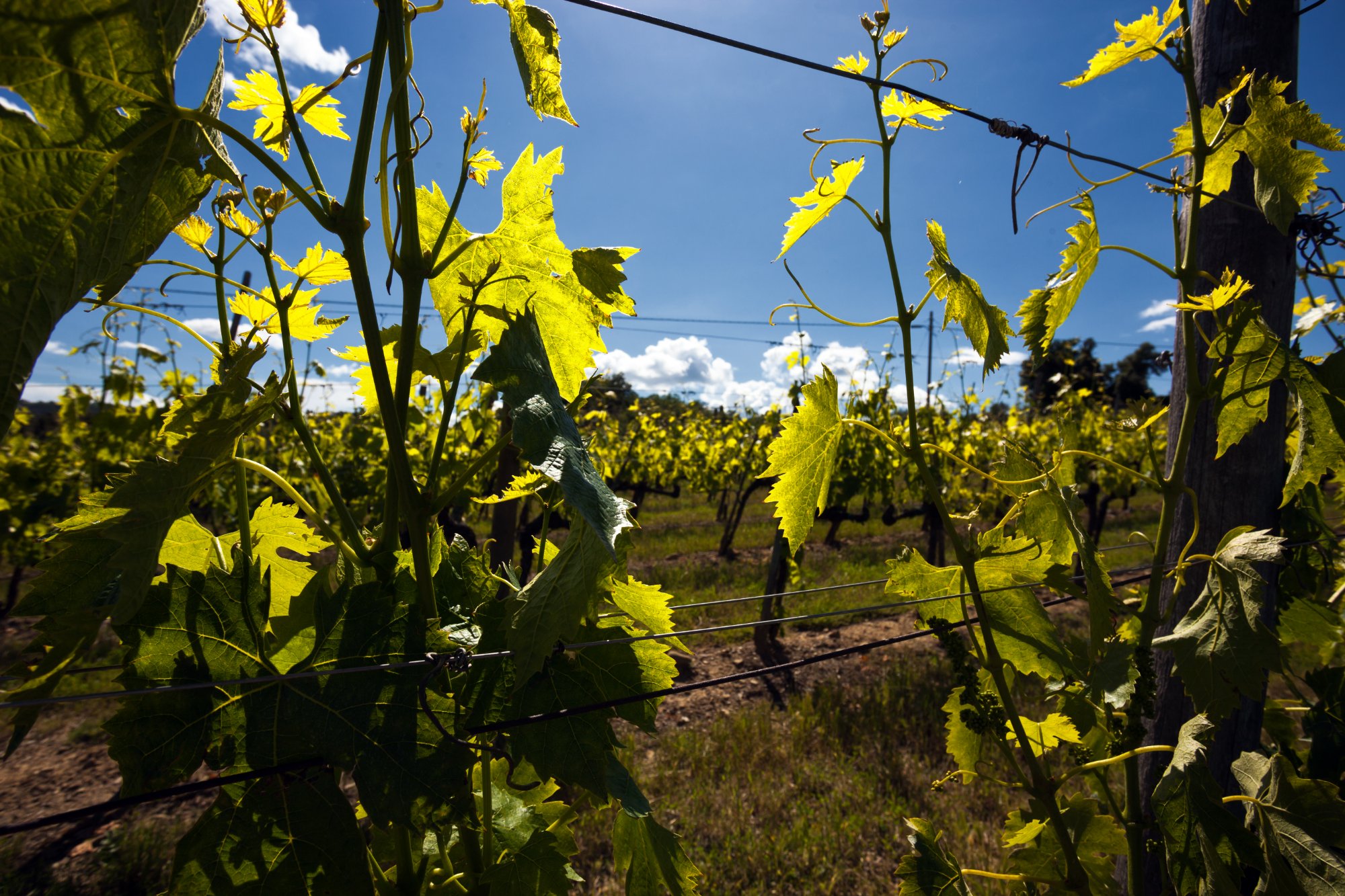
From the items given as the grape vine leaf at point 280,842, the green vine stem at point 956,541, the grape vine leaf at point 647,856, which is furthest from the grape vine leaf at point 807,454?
the grape vine leaf at point 280,842

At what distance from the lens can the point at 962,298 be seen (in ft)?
3.87

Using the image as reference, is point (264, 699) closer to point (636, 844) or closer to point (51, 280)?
point (51, 280)

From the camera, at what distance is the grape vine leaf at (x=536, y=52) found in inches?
30.9

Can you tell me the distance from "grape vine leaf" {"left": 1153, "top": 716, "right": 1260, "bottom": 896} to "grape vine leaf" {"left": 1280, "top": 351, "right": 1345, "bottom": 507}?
534mm

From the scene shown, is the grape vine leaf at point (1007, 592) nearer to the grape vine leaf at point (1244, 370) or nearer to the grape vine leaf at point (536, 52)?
the grape vine leaf at point (1244, 370)

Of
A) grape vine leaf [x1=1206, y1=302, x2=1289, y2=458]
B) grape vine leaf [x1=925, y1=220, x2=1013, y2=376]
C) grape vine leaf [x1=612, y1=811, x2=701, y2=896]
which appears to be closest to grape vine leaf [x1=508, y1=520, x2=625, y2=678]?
grape vine leaf [x1=612, y1=811, x2=701, y2=896]

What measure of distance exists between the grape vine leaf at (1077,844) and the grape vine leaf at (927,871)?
0.75 ft

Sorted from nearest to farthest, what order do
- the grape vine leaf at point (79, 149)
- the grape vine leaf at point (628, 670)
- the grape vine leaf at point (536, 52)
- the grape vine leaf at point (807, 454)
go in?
the grape vine leaf at point (79, 149), the grape vine leaf at point (536, 52), the grape vine leaf at point (628, 670), the grape vine leaf at point (807, 454)

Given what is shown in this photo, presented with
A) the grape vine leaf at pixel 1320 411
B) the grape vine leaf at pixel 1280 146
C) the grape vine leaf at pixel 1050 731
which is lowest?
the grape vine leaf at pixel 1050 731

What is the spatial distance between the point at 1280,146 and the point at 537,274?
4.46 ft

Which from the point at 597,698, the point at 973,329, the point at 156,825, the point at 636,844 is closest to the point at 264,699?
the point at 597,698

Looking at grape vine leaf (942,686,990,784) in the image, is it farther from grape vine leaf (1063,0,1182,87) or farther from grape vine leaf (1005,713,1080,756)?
grape vine leaf (1063,0,1182,87)

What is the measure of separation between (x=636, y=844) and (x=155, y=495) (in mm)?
862

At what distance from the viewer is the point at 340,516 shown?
2.69ft
